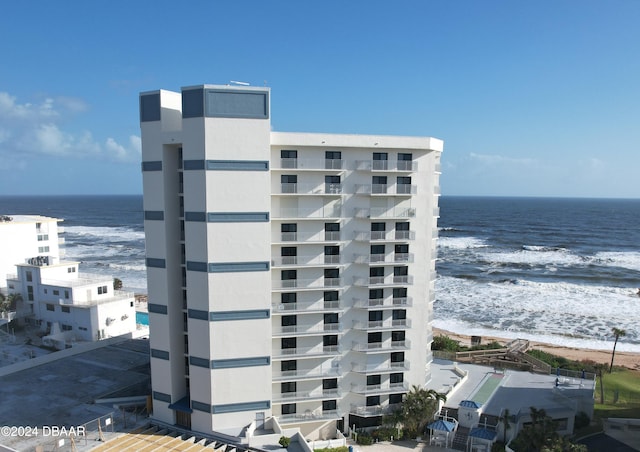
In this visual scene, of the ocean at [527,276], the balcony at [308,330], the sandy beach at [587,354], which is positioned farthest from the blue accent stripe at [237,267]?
the ocean at [527,276]

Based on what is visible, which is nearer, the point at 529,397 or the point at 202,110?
the point at 202,110

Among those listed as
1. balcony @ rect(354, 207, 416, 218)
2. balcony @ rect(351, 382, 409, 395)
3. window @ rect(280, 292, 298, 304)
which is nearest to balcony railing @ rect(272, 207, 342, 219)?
balcony @ rect(354, 207, 416, 218)

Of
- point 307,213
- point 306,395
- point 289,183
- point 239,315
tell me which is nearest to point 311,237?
point 307,213

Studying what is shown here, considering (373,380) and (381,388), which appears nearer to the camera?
(381,388)

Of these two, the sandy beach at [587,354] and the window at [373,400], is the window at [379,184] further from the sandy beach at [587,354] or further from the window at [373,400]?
the sandy beach at [587,354]

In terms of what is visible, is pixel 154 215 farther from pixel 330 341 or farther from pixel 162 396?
pixel 330 341

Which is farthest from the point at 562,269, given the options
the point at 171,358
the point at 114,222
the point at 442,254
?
the point at 114,222

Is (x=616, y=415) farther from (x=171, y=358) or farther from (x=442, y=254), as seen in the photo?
(x=442, y=254)
